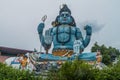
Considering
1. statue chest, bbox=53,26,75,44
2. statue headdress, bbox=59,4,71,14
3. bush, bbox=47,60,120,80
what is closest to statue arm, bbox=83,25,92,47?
statue chest, bbox=53,26,75,44

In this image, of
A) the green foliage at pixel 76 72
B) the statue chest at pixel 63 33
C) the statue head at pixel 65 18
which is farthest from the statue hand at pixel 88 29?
the green foliage at pixel 76 72

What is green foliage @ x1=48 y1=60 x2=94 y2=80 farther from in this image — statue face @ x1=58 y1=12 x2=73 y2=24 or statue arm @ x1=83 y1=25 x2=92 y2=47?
statue face @ x1=58 y1=12 x2=73 y2=24

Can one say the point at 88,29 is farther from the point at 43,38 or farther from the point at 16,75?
the point at 16,75

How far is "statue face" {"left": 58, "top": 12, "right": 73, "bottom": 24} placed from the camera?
3844cm

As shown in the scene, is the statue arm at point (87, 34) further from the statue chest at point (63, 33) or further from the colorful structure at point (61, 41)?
the statue chest at point (63, 33)

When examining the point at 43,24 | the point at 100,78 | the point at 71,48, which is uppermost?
the point at 43,24

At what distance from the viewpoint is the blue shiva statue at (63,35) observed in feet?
124

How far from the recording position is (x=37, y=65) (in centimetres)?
3769

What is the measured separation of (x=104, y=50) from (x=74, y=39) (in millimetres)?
17198

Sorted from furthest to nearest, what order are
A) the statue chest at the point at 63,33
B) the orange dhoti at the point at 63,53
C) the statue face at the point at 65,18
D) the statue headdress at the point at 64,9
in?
1. the statue headdress at the point at 64,9
2. the statue face at the point at 65,18
3. the orange dhoti at the point at 63,53
4. the statue chest at the point at 63,33

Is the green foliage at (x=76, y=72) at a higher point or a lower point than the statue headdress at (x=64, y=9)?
lower

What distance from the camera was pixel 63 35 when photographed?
124ft

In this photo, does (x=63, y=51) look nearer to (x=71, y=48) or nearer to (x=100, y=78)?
(x=71, y=48)

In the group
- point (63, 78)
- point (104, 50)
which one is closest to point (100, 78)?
point (63, 78)
